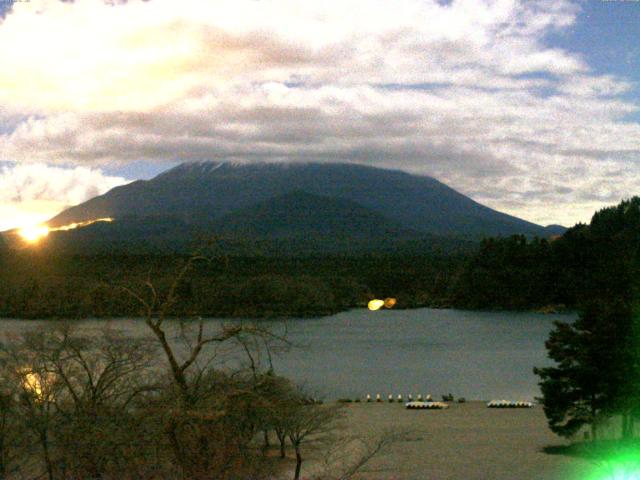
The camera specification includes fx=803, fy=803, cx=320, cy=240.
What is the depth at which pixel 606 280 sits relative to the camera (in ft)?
273

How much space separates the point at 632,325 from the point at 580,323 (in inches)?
45.9

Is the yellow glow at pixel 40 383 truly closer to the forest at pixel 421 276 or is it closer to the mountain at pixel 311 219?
the forest at pixel 421 276

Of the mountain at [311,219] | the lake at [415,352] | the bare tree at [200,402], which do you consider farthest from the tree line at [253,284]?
the mountain at [311,219]

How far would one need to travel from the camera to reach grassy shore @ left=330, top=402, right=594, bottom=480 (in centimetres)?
1627

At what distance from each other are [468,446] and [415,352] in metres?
33.6

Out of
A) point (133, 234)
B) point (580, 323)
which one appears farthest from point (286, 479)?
point (133, 234)

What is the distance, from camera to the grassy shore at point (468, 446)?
53.4 ft

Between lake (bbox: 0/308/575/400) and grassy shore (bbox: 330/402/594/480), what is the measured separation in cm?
404

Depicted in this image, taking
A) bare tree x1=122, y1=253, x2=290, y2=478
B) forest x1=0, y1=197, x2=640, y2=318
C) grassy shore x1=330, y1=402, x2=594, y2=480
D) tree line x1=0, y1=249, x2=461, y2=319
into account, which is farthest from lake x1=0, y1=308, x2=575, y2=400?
bare tree x1=122, y1=253, x2=290, y2=478

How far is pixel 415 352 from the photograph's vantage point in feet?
172

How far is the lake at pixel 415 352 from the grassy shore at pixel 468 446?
159 inches

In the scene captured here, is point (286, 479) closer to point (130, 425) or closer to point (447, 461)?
point (447, 461)

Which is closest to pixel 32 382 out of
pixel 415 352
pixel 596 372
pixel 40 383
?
pixel 40 383

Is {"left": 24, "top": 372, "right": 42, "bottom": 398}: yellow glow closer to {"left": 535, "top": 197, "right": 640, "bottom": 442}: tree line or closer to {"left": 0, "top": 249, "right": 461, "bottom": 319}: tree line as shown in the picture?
{"left": 535, "top": 197, "right": 640, "bottom": 442}: tree line
